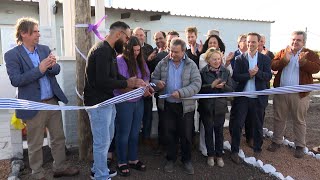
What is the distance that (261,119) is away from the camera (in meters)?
4.95

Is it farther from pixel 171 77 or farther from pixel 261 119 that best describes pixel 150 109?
pixel 261 119

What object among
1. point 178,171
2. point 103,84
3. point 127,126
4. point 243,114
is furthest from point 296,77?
point 103,84

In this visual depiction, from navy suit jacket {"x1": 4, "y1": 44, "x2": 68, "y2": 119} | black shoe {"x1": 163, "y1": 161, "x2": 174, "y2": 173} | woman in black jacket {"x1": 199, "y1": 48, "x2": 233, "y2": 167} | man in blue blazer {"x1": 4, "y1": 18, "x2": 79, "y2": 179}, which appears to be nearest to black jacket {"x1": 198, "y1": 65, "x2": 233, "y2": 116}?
woman in black jacket {"x1": 199, "y1": 48, "x2": 233, "y2": 167}

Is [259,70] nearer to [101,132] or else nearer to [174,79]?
[174,79]

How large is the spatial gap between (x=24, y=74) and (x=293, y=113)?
13.6ft

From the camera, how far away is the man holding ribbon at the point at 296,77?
4.98 meters

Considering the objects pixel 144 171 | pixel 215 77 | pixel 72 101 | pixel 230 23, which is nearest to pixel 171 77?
pixel 215 77

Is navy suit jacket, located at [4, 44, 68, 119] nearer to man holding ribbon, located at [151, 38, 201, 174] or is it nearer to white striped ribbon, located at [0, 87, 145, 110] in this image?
white striped ribbon, located at [0, 87, 145, 110]

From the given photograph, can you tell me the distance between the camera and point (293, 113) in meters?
5.21

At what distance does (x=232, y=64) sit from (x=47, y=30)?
10.3ft

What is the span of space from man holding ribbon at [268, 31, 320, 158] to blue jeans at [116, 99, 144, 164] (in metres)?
2.50

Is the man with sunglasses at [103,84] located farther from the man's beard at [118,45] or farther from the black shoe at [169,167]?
the black shoe at [169,167]

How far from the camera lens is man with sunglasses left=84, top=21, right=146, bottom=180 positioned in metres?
3.47

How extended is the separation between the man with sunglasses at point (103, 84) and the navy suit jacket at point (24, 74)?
0.57 m
